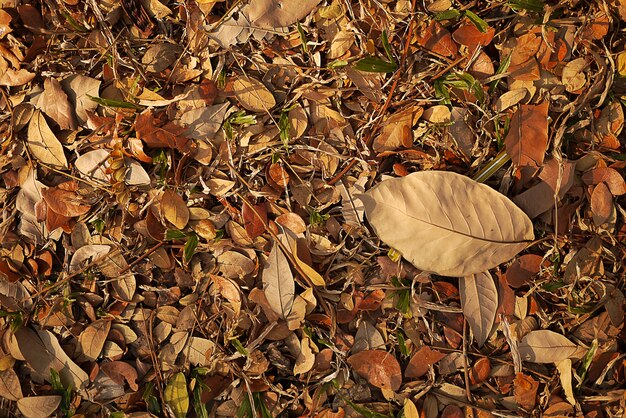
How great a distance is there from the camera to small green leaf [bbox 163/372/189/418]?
1.04 m

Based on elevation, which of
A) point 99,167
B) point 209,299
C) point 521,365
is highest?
point 99,167

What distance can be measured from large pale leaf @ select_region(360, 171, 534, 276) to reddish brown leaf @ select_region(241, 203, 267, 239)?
191 mm

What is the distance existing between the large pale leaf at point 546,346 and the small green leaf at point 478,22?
0.58 m

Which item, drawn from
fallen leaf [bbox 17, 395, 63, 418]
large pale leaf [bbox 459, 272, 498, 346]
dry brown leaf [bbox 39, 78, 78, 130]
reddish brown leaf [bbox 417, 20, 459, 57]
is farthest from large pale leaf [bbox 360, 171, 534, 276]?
fallen leaf [bbox 17, 395, 63, 418]

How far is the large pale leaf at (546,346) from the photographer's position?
1.05 metres

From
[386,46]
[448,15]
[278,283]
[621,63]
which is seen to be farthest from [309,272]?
[621,63]

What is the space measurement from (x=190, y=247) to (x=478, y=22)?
675 millimetres

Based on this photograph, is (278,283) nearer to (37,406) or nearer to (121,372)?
(121,372)

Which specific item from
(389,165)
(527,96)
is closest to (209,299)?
(389,165)

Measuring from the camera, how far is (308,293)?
3.37 ft

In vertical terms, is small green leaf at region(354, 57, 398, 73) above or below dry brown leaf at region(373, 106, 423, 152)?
above

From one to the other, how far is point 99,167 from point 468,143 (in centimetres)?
70

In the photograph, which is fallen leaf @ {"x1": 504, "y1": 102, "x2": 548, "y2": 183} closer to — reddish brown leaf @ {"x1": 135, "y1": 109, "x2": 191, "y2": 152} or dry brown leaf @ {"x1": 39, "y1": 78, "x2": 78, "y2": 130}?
reddish brown leaf @ {"x1": 135, "y1": 109, "x2": 191, "y2": 152}

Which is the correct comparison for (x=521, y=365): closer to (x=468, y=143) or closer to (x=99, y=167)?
(x=468, y=143)
